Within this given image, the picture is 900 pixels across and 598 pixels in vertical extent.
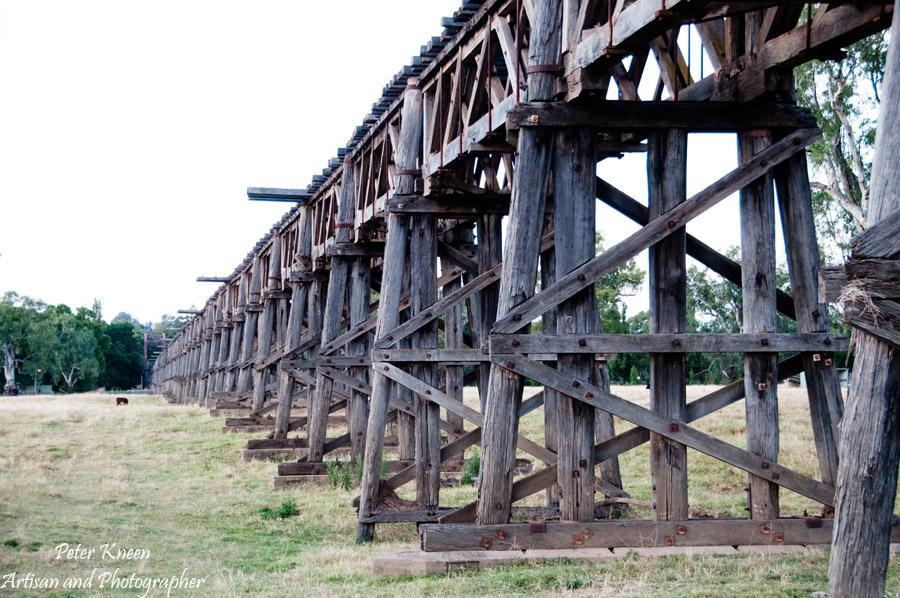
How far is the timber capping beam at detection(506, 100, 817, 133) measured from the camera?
7.15 meters

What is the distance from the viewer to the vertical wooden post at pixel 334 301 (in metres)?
14.1

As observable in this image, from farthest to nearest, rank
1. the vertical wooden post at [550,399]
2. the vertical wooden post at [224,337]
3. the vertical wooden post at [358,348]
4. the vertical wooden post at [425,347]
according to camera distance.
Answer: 1. the vertical wooden post at [224,337]
2. the vertical wooden post at [358,348]
3. the vertical wooden post at [425,347]
4. the vertical wooden post at [550,399]

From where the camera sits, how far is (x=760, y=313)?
23.3 feet

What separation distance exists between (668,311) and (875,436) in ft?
8.86

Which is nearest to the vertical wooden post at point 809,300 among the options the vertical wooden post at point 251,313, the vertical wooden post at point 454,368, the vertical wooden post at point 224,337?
the vertical wooden post at point 454,368

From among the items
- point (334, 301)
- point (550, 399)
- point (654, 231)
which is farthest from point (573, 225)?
point (334, 301)

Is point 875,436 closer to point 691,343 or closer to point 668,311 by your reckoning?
point 691,343

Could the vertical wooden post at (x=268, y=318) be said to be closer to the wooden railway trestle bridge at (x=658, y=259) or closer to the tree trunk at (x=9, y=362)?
the wooden railway trestle bridge at (x=658, y=259)

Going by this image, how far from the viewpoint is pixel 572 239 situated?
7.34m

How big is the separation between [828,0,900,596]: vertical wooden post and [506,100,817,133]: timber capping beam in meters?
2.43

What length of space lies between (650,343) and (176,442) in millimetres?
17457

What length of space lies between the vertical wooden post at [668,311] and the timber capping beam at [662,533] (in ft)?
0.45

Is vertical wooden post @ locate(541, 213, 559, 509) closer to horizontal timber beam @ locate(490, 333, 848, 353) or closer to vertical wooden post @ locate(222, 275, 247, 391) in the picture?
horizontal timber beam @ locate(490, 333, 848, 353)

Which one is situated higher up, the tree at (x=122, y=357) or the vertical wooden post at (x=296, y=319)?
the tree at (x=122, y=357)
